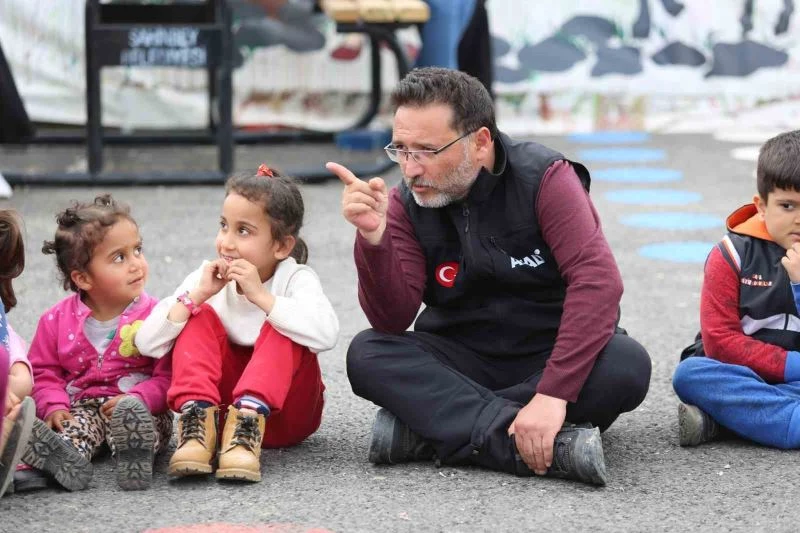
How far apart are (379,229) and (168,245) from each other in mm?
2878

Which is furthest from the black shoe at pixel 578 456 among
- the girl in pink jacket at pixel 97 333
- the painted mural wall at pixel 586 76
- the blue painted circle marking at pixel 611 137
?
the painted mural wall at pixel 586 76

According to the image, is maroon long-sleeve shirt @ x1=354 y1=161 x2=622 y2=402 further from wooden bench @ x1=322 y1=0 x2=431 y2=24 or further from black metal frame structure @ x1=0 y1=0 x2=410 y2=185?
wooden bench @ x1=322 y1=0 x2=431 y2=24

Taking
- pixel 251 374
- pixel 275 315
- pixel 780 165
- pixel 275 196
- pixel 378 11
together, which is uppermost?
pixel 378 11

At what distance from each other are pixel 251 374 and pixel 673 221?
3.54m

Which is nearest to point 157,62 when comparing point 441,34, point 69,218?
point 441,34

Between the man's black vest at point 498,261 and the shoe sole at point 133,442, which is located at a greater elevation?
the man's black vest at point 498,261

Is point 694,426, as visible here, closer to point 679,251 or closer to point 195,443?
point 195,443

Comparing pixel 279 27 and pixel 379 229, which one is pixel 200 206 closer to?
pixel 279 27

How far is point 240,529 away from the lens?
258 centimetres

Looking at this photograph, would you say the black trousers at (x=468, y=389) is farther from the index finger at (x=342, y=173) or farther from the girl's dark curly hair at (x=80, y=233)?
the girl's dark curly hair at (x=80, y=233)

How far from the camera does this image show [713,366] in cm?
312

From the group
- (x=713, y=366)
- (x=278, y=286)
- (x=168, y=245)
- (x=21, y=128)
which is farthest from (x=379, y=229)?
(x=21, y=128)

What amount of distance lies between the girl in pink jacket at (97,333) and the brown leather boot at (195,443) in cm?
17

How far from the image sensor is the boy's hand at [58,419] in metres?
2.93
